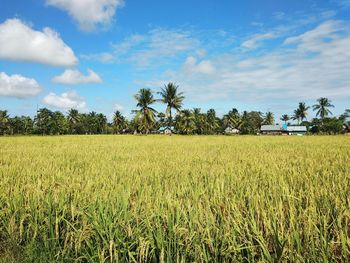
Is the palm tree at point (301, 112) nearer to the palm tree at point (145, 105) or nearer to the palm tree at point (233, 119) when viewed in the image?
the palm tree at point (233, 119)

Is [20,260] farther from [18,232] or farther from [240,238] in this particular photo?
[240,238]

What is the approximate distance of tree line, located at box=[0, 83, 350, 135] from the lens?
4456 cm

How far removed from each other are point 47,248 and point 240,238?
142 centimetres

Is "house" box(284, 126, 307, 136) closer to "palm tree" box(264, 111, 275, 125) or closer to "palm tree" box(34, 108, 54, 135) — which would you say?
"palm tree" box(264, 111, 275, 125)

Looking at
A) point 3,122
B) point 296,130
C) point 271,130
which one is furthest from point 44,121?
point 296,130

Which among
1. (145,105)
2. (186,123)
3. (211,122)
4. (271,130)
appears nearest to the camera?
(145,105)

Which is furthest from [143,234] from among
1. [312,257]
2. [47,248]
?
[312,257]

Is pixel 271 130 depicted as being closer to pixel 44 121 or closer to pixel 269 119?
pixel 269 119

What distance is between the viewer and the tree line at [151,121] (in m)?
44.6

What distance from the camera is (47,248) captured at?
2.10 meters

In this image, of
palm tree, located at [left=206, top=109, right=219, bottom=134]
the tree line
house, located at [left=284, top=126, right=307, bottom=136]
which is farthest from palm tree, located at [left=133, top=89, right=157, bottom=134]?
house, located at [left=284, top=126, right=307, bottom=136]

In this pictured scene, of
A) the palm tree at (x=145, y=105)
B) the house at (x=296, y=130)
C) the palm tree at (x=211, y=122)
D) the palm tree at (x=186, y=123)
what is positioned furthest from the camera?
the house at (x=296, y=130)

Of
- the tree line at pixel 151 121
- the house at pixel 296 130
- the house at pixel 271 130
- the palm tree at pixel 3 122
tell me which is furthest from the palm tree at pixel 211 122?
the palm tree at pixel 3 122

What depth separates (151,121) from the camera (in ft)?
148
